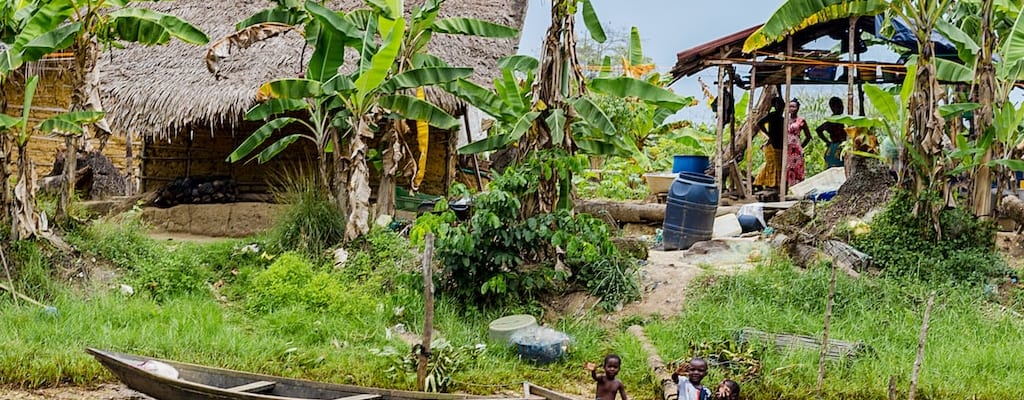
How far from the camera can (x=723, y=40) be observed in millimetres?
10789

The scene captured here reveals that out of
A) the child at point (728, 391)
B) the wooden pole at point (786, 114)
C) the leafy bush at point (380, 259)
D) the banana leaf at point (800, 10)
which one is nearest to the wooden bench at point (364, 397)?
the child at point (728, 391)

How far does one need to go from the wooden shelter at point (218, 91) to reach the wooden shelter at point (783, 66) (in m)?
2.64

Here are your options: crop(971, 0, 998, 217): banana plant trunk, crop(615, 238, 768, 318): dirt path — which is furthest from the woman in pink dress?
crop(971, 0, 998, 217): banana plant trunk

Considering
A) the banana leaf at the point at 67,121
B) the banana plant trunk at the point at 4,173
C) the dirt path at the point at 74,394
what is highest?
the banana leaf at the point at 67,121

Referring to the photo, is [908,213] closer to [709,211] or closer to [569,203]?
[709,211]

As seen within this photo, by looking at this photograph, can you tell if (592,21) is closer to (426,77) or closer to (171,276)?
(426,77)

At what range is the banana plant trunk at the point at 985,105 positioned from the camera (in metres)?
7.42

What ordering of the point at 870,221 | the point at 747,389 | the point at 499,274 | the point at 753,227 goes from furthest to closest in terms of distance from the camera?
the point at 753,227
the point at 870,221
the point at 499,274
the point at 747,389

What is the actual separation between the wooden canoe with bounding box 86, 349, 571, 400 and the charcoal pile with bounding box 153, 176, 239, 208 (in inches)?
242

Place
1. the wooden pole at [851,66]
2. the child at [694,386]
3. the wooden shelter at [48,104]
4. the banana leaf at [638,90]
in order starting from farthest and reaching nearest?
the wooden shelter at [48,104] < the wooden pole at [851,66] < the banana leaf at [638,90] < the child at [694,386]

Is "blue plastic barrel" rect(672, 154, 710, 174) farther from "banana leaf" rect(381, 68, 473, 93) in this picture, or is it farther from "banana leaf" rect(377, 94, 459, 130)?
"banana leaf" rect(381, 68, 473, 93)

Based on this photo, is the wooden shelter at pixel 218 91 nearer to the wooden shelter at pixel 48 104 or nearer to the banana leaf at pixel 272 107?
the banana leaf at pixel 272 107

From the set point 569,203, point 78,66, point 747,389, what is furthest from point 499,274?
point 78,66

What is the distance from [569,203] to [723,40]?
4.49m
